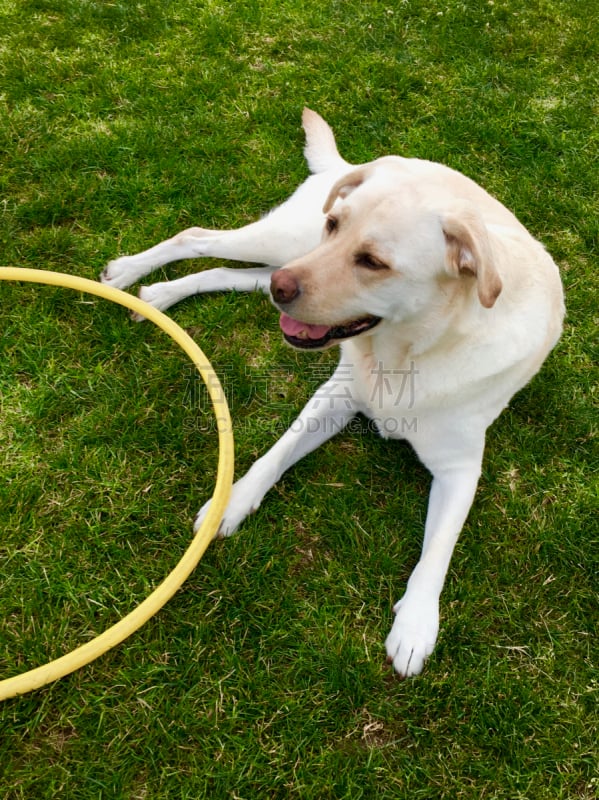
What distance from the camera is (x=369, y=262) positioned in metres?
2.08

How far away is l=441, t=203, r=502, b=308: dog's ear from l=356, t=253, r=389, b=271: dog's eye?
215mm

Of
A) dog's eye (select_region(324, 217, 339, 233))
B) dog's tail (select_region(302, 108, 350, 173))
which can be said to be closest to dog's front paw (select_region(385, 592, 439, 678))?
dog's eye (select_region(324, 217, 339, 233))

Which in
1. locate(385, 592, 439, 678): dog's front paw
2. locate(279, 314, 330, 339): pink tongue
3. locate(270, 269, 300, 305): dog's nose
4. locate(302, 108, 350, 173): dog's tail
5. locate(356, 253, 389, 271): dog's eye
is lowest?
locate(385, 592, 439, 678): dog's front paw

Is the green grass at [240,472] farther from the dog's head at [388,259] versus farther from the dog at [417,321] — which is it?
the dog's head at [388,259]

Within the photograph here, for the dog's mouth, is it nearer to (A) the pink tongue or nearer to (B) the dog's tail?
(A) the pink tongue

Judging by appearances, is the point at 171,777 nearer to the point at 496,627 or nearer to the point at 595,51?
the point at 496,627

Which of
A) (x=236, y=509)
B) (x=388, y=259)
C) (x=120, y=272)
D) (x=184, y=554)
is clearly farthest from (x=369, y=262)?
(x=120, y=272)

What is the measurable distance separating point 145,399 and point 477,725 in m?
1.87

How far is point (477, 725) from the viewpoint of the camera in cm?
222

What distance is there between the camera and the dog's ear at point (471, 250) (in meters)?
1.90

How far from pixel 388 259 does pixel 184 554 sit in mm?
1299

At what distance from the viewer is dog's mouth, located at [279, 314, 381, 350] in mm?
2246

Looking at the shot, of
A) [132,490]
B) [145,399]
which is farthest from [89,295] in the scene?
[132,490]

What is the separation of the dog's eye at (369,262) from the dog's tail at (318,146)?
1484 mm
